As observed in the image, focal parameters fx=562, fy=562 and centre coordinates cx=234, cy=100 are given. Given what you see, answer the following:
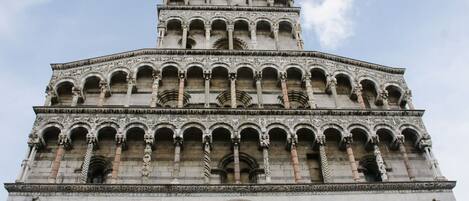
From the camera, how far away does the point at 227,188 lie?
1544cm

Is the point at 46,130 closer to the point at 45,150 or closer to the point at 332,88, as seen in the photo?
the point at 45,150

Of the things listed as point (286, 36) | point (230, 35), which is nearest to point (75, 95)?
point (230, 35)

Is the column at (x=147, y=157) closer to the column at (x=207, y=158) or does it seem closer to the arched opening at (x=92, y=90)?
the column at (x=207, y=158)

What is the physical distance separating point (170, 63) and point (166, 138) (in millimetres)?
3389

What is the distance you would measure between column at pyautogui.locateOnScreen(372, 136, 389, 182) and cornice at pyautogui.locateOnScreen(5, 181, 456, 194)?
1.94 feet

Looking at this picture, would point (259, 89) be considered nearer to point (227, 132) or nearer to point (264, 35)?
point (227, 132)

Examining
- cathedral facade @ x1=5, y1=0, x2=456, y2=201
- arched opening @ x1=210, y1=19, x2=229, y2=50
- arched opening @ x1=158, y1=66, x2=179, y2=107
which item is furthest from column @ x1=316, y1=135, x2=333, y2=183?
arched opening @ x1=210, y1=19, x2=229, y2=50

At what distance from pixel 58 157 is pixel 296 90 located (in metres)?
8.35

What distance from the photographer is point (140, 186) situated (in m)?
15.3

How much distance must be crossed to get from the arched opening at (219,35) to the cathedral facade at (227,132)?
2291 mm

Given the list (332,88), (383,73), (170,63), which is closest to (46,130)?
(170,63)

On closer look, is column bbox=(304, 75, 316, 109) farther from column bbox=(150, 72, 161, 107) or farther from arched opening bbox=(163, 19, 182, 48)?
arched opening bbox=(163, 19, 182, 48)

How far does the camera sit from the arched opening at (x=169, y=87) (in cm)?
1920

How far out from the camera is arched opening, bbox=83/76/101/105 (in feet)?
61.6
